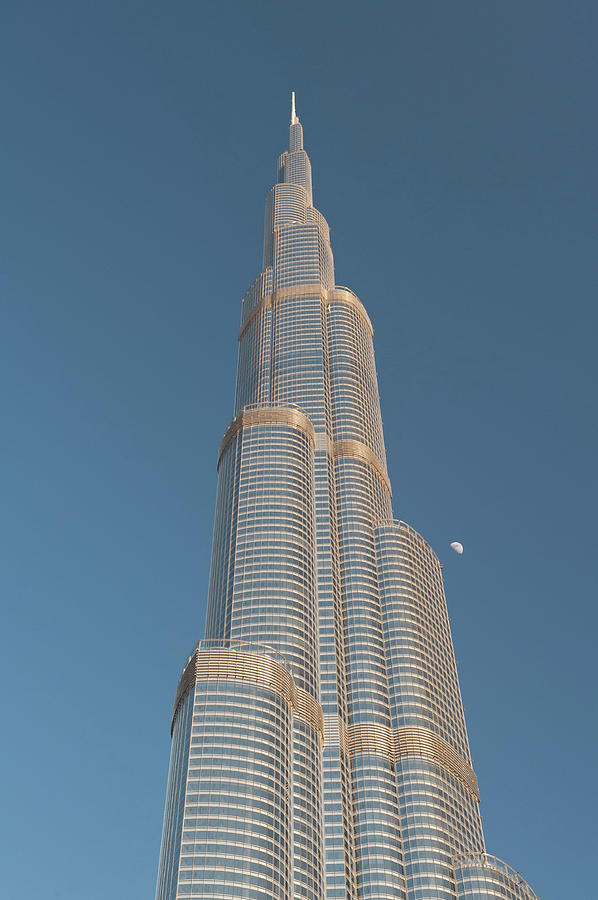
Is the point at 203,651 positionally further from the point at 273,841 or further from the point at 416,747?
Answer: the point at 416,747

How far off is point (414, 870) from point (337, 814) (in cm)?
1687

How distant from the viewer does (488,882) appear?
556ft

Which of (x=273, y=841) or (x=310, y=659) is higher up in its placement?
(x=310, y=659)

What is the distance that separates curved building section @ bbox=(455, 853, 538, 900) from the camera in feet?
551

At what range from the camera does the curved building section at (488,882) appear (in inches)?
6614

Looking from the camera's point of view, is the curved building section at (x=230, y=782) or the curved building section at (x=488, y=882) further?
the curved building section at (x=488, y=882)

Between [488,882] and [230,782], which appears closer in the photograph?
[230,782]

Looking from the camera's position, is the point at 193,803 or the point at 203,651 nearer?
the point at 193,803

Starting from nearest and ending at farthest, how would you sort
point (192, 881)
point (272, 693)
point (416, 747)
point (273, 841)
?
point (192, 881), point (273, 841), point (272, 693), point (416, 747)

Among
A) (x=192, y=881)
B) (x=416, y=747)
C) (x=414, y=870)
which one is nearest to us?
(x=192, y=881)

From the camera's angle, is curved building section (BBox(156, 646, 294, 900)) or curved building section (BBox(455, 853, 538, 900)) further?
curved building section (BBox(455, 853, 538, 900))

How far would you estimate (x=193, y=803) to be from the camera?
148 meters

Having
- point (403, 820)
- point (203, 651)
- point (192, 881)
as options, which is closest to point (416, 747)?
point (403, 820)

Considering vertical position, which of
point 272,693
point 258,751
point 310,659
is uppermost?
point 310,659
